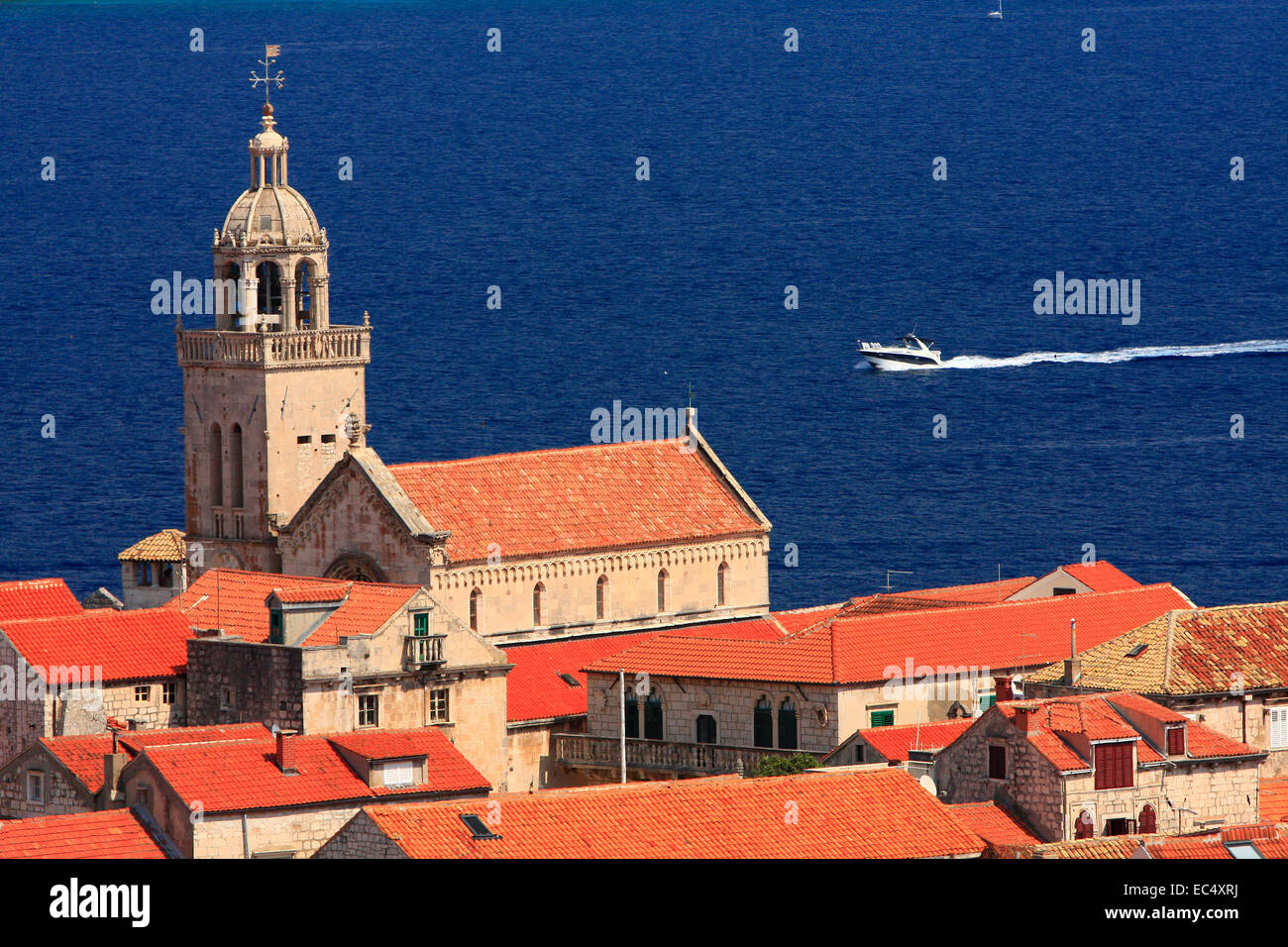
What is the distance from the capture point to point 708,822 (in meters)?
53.8

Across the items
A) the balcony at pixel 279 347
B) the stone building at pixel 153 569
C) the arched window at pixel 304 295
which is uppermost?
the arched window at pixel 304 295

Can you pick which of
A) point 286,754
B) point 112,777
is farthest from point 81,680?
point 286,754

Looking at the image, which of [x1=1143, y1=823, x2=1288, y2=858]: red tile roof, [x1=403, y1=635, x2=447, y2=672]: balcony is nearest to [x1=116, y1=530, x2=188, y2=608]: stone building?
[x1=403, y1=635, x2=447, y2=672]: balcony

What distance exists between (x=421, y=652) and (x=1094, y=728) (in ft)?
71.6

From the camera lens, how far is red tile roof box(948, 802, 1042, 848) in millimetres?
56625

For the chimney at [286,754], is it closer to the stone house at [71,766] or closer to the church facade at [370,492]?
the stone house at [71,766]

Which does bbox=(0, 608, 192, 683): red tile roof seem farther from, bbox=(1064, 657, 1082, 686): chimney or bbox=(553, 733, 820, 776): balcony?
bbox=(1064, 657, 1082, 686): chimney

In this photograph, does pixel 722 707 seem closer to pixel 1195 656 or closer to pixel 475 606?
pixel 475 606

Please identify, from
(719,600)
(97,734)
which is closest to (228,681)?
(97,734)

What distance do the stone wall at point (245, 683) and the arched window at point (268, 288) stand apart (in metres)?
20.5

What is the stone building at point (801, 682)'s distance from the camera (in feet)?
249

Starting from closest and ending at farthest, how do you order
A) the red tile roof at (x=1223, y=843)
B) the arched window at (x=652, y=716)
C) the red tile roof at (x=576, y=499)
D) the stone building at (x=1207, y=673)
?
the red tile roof at (x=1223, y=843) → the stone building at (x=1207, y=673) → the arched window at (x=652, y=716) → the red tile roof at (x=576, y=499)

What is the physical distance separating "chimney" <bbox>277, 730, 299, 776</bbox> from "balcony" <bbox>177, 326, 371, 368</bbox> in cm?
2938

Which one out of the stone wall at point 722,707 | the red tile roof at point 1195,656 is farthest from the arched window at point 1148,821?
the stone wall at point 722,707
